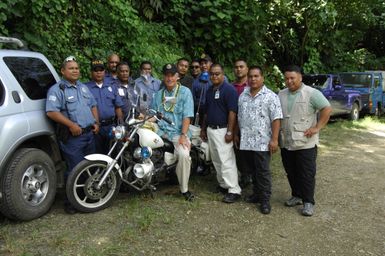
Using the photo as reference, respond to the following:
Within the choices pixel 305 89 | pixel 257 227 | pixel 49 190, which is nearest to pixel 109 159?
pixel 49 190

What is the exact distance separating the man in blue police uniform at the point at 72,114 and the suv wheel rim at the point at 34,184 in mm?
369

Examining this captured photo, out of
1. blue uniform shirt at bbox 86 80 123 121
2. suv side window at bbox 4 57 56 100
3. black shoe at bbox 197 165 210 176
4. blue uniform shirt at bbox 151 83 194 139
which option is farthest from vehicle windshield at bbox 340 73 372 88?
suv side window at bbox 4 57 56 100

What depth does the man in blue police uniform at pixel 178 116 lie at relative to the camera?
5.10 meters

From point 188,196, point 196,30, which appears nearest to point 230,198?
point 188,196

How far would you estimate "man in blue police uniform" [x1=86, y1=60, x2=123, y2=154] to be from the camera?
5426 millimetres

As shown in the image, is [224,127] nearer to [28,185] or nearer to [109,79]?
[109,79]

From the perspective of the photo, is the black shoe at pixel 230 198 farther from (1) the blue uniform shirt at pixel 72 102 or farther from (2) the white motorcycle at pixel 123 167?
(1) the blue uniform shirt at pixel 72 102

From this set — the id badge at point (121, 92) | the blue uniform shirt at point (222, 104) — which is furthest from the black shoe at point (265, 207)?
the id badge at point (121, 92)

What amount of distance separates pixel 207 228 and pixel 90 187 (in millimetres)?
1394

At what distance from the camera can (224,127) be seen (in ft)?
17.4

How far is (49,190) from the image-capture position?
4566 millimetres

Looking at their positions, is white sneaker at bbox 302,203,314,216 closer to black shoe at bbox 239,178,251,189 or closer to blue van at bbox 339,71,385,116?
black shoe at bbox 239,178,251,189

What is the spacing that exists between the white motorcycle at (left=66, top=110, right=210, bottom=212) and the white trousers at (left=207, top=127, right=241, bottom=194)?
570mm

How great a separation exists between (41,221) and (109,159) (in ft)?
3.22
